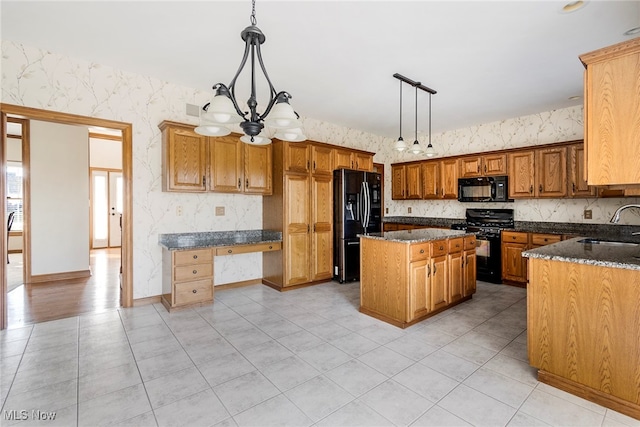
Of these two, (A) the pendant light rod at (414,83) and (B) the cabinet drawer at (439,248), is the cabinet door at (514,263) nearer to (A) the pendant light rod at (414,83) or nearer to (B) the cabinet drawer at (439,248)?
(B) the cabinet drawer at (439,248)

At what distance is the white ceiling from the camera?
7.94 ft

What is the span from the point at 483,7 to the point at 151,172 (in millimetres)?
3925

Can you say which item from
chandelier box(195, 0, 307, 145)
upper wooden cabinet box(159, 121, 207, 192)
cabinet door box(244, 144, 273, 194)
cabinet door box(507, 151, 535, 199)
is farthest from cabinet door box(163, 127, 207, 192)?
cabinet door box(507, 151, 535, 199)

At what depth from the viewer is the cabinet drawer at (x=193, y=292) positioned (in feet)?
11.7

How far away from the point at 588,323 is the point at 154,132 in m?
4.69

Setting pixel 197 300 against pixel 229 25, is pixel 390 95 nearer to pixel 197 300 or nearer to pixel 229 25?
pixel 229 25

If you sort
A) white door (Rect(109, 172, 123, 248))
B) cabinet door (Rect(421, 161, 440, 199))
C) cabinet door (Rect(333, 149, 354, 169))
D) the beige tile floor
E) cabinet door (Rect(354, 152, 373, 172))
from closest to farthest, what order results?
the beige tile floor < cabinet door (Rect(333, 149, 354, 169)) < cabinet door (Rect(354, 152, 373, 172)) < cabinet door (Rect(421, 161, 440, 199)) < white door (Rect(109, 172, 123, 248))

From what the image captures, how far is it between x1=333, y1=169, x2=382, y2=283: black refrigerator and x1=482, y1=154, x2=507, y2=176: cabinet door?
2145 millimetres

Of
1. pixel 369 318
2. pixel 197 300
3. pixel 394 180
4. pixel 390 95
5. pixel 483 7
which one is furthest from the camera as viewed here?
pixel 394 180

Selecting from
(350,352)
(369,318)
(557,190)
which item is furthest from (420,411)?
(557,190)

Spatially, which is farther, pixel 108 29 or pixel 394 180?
pixel 394 180

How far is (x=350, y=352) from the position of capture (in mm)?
2561

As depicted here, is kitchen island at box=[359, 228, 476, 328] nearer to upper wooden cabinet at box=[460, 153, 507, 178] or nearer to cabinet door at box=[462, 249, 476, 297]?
cabinet door at box=[462, 249, 476, 297]

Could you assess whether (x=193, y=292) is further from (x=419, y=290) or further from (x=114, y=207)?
(x=114, y=207)
